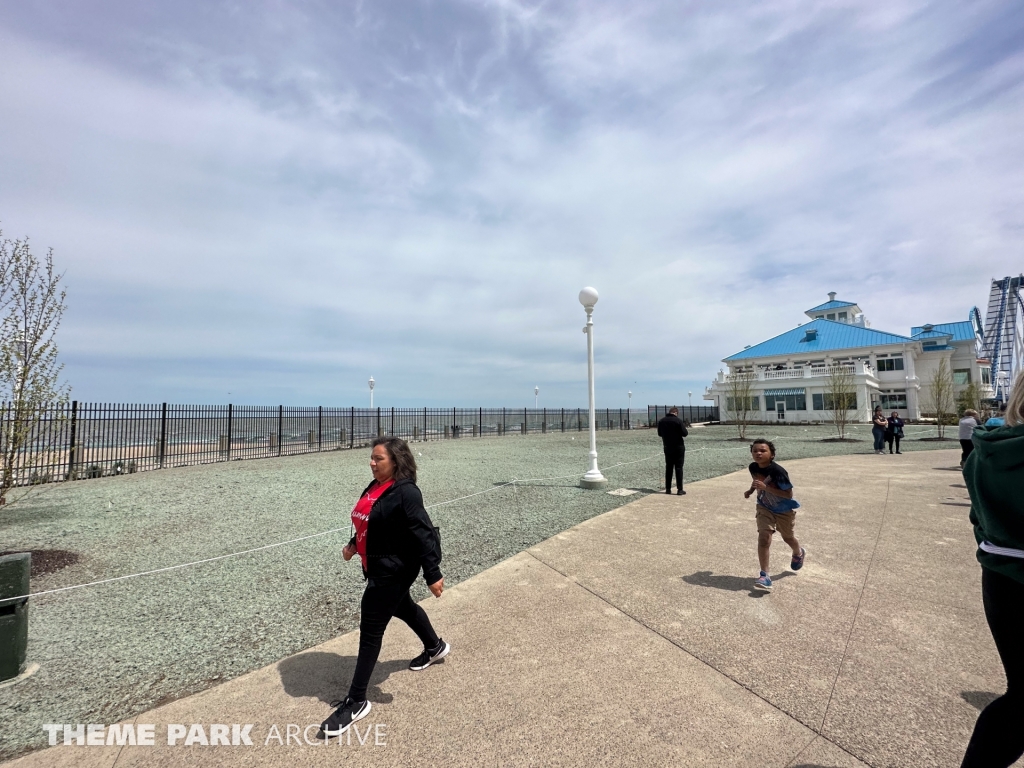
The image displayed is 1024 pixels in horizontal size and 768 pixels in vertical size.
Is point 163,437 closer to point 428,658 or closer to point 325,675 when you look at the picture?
point 325,675

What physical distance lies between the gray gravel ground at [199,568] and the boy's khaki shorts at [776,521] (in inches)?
112

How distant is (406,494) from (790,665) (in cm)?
284

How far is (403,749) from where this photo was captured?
2.45 m

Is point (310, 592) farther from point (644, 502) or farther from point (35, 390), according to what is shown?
point (644, 502)

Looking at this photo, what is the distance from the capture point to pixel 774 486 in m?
4.47

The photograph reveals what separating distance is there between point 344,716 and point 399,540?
0.98m

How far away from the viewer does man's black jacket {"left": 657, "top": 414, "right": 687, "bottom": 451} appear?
870 centimetres

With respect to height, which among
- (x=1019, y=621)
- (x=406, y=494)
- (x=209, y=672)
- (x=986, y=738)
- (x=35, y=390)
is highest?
(x=35, y=390)

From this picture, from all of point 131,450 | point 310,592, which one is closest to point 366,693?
point 310,592

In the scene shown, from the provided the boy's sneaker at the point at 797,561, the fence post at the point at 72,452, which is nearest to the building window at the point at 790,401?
the boy's sneaker at the point at 797,561

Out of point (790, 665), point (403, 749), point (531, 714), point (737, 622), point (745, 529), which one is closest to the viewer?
point (403, 749)

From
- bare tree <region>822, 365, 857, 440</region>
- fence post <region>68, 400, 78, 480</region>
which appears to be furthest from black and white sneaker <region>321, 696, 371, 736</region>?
bare tree <region>822, 365, 857, 440</region>

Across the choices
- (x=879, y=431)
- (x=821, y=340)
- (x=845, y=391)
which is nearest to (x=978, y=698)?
(x=879, y=431)

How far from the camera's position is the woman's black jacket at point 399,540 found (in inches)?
109
